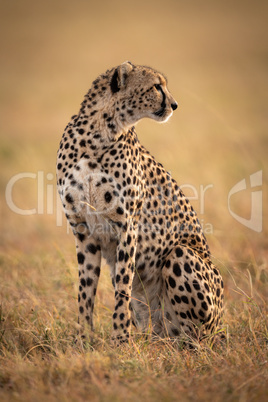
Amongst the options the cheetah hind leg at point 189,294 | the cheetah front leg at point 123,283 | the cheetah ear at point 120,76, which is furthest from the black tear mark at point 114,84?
the cheetah hind leg at point 189,294

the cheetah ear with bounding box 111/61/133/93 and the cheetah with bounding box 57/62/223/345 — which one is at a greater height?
the cheetah ear with bounding box 111/61/133/93

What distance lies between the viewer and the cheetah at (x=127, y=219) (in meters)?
2.95

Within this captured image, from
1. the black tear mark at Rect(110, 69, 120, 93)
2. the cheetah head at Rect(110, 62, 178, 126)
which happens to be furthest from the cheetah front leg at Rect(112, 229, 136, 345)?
the black tear mark at Rect(110, 69, 120, 93)

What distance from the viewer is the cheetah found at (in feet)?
9.69

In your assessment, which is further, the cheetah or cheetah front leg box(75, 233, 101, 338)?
cheetah front leg box(75, 233, 101, 338)

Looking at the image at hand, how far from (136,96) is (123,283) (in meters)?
1.06

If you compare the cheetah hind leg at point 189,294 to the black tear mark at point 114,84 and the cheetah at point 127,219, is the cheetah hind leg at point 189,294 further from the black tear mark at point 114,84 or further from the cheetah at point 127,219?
the black tear mark at point 114,84

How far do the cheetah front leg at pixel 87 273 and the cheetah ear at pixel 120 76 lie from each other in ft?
2.87

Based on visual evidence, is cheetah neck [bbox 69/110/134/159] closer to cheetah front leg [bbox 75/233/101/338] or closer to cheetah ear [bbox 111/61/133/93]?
cheetah ear [bbox 111/61/133/93]

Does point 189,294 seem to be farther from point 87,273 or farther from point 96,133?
point 96,133

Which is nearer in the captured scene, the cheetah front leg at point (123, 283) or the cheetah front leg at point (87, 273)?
the cheetah front leg at point (123, 283)

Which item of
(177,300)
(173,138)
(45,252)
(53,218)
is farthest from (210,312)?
(173,138)

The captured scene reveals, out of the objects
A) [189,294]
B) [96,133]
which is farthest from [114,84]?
[189,294]

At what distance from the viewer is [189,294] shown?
9.84ft
